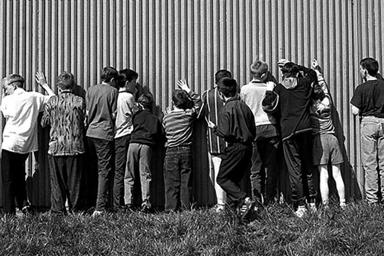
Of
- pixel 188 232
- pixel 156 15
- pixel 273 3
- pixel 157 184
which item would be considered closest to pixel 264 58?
pixel 273 3

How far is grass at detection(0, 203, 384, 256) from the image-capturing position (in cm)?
995

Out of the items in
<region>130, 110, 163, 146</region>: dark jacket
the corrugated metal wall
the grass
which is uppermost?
the corrugated metal wall

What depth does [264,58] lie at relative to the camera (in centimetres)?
1307

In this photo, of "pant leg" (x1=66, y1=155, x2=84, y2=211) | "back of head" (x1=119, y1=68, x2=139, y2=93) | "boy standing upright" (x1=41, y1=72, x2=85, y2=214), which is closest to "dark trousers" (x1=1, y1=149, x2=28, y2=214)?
"boy standing upright" (x1=41, y1=72, x2=85, y2=214)

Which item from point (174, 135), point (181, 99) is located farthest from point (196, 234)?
point (181, 99)

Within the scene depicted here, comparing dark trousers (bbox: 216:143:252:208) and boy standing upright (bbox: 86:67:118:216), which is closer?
dark trousers (bbox: 216:143:252:208)

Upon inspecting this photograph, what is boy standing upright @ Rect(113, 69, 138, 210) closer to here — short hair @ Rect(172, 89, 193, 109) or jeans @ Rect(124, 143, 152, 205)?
jeans @ Rect(124, 143, 152, 205)

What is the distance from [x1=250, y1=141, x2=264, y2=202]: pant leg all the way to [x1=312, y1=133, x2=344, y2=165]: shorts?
91 cm

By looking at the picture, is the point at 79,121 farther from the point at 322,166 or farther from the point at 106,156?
the point at 322,166

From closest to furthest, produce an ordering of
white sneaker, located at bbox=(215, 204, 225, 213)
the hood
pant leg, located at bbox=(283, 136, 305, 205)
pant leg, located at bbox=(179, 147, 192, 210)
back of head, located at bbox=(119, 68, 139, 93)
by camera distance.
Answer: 1. white sneaker, located at bbox=(215, 204, 225, 213)
2. pant leg, located at bbox=(283, 136, 305, 205)
3. the hood
4. pant leg, located at bbox=(179, 147, 192, 210)
5. back of head, located at bbox=(119, 68, 139, 93)

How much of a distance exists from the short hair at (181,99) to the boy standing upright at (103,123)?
39.5 inches

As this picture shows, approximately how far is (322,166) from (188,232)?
2.99 meters

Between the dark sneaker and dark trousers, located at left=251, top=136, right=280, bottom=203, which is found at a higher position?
dark trousers, located at left=251, top=136, right=280, bottom=203

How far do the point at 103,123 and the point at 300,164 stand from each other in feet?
10.9
